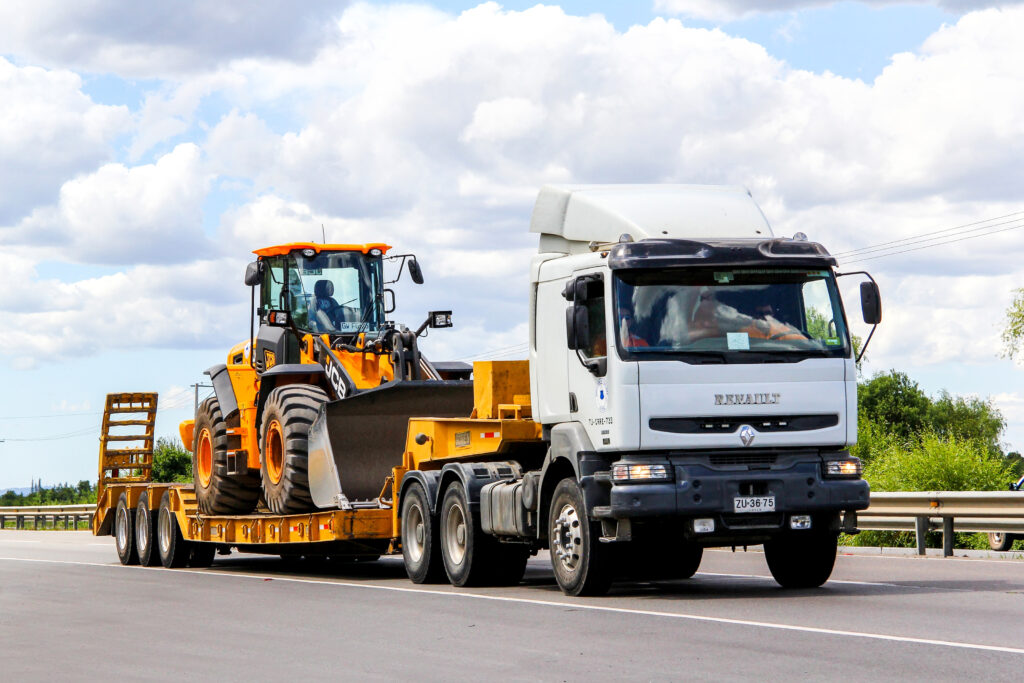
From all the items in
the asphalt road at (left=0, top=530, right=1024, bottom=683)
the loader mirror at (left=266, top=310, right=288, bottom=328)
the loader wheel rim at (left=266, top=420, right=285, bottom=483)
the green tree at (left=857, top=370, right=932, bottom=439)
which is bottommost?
the asphalt road at (left=0, top=530, right=1024, bottom=683)

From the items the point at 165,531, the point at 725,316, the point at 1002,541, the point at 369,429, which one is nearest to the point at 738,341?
the point at 725,316

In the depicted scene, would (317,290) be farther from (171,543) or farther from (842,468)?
(842,468)

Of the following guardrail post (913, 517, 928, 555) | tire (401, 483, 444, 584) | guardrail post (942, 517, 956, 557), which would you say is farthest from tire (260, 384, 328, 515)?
guardrail post (942, 517, 956, 557)

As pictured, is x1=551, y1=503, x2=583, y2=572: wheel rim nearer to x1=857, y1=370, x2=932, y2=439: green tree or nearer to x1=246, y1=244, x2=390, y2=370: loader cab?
x1=246, y1=244, x2=390, y2=370: loader cab

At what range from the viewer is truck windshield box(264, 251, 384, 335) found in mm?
19047

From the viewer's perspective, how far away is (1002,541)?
811 inches

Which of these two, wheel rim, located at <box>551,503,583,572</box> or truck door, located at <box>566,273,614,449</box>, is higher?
truck door, located at <box>566,273,614,449</box>

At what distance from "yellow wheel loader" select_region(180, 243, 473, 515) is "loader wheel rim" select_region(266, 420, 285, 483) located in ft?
0.08

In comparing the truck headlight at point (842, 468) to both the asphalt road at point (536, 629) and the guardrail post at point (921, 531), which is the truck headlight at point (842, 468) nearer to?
the asphalt road at point (536, 629)

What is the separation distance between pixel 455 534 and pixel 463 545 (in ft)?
0.86

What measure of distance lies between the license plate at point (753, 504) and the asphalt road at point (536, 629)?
2.53 ft

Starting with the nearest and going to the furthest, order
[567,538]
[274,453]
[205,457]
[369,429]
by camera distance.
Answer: [567,538] → [369,429] → [274,453] → [205,457]

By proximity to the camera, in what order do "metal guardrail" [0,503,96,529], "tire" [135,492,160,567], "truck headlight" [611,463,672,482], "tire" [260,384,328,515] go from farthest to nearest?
"metal guardrail" [0,503,96,529] < "tire" [135,492,160,567] < "tire" [260,384,328,515] < "truck headlight" [611,463,672,482]

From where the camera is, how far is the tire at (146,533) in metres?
22.5
